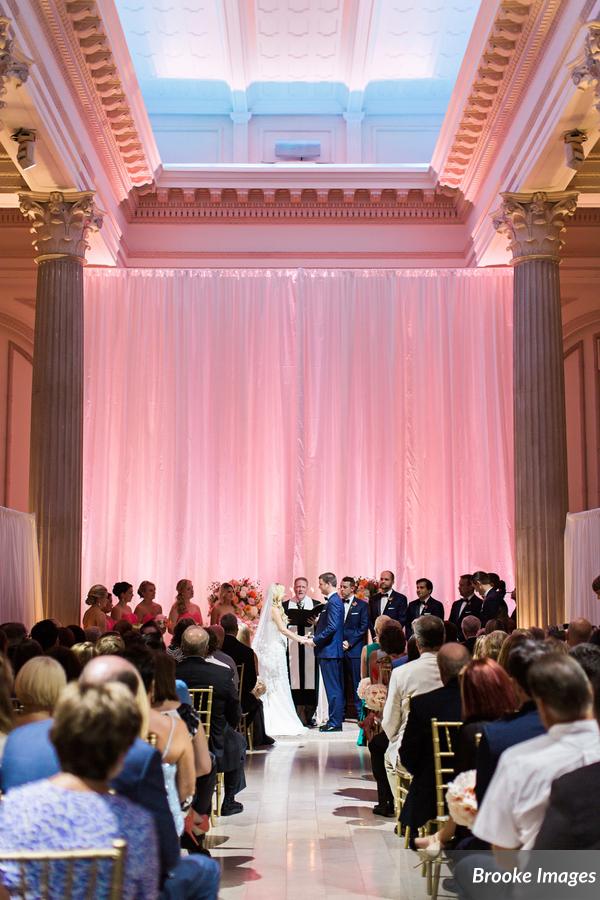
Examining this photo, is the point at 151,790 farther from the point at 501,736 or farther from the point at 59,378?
the point at 59,378

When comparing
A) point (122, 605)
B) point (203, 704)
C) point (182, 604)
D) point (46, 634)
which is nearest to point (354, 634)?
point (182, 604)

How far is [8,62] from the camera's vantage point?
31.3ft

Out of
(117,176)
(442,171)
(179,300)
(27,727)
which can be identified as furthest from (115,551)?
(27,727)

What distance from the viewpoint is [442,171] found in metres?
15.5

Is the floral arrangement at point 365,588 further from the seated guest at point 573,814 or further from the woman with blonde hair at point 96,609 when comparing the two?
the seated guest at point 573,814

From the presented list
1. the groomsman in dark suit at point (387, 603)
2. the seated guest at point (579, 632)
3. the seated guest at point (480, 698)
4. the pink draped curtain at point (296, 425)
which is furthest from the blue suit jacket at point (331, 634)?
the seated guest at point (480, 698)

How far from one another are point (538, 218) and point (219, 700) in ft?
26.5

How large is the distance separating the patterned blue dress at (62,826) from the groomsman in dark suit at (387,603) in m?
10.2

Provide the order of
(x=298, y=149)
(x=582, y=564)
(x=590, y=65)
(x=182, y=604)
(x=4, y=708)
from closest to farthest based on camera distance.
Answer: (x=4, y=708), (x=590, y=65), (x=582, y=564), (x=182, y=604), (x=298, y=149)

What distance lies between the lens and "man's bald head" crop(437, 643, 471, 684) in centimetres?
543

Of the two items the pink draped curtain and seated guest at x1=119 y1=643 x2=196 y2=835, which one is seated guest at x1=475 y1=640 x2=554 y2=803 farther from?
the pink draped curtain

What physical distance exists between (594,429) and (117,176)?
25.0ft

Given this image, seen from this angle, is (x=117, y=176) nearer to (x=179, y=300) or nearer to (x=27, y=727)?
(x=179, y=300)

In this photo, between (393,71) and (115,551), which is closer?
(115,551)
